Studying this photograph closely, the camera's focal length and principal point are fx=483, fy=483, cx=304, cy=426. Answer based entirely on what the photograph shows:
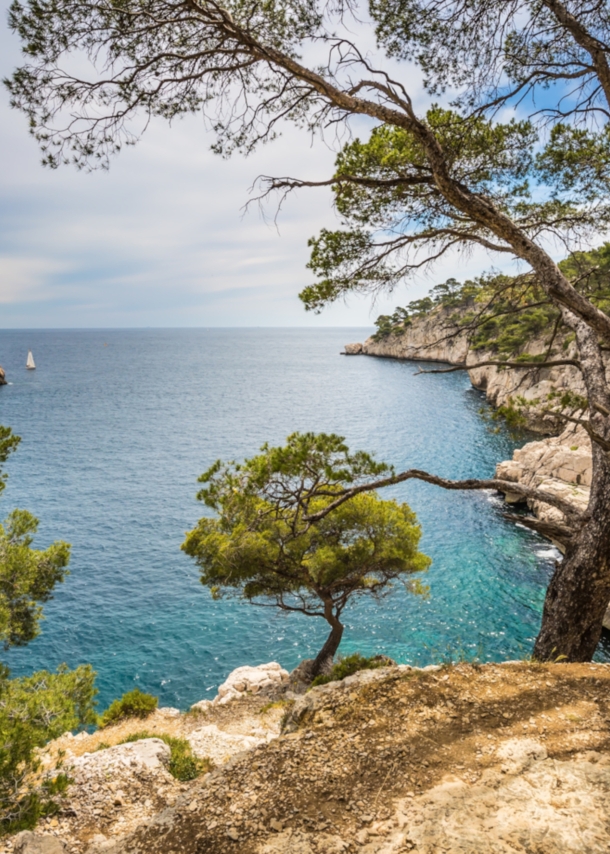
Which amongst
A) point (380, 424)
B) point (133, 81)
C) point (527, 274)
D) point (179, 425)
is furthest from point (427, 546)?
point (179, 425)

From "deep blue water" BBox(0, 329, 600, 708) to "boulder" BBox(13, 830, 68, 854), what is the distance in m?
7.80

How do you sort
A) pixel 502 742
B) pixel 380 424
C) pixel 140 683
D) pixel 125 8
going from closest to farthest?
pixel 502 742, pixel 125 8, pixel 140 683, pixel 380 424

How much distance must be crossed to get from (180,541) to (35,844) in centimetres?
2120

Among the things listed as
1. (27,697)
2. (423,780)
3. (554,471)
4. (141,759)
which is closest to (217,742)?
(141,759)

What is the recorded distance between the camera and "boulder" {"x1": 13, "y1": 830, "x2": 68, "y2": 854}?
4496 millimetres

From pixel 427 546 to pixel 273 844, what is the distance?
21.6 meters

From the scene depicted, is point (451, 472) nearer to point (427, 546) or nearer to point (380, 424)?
point (427, 546)

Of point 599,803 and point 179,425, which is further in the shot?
point 179,425

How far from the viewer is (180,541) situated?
25.3 metres

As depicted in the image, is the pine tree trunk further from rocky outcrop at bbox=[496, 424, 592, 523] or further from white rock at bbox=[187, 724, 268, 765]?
rocky outcrop at bbox=[496, 424, 592, 523]

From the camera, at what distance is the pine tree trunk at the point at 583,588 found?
19.4 ft

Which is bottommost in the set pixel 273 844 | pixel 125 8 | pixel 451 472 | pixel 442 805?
pixel 451 472

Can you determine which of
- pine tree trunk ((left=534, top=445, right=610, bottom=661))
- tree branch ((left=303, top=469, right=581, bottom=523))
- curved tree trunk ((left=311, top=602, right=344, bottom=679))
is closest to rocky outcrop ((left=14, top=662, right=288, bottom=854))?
curved tree trunk ((left=311, top=602, right=344, bottom=679))

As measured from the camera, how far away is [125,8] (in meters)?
5.25
